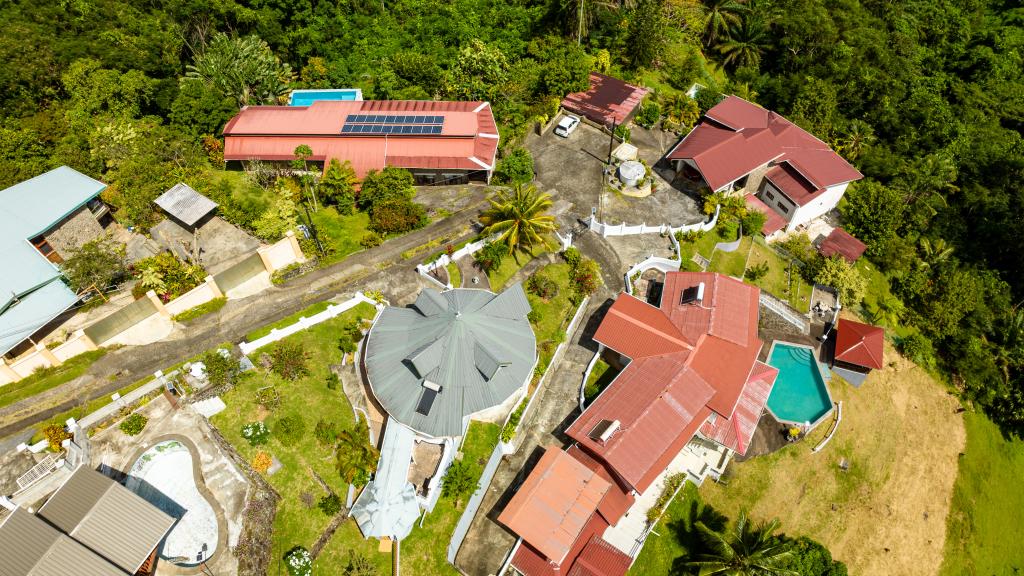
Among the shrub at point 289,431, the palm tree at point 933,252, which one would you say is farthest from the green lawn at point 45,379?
the palm tree at point 933,252

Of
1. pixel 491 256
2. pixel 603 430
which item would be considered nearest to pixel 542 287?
pixel 491 256

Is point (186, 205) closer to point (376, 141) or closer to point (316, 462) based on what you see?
point (376, 141)

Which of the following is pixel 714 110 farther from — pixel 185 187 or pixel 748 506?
pixel 185 187

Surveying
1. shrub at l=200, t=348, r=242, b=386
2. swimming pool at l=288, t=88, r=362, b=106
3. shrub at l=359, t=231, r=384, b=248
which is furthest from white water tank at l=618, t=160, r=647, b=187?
shrub at l=200, t=348, r=242, b=386

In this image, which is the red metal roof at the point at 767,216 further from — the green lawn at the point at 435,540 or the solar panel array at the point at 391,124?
the green lawn at the point at 435,540

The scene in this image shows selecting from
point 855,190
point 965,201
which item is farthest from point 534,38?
point 965,201
